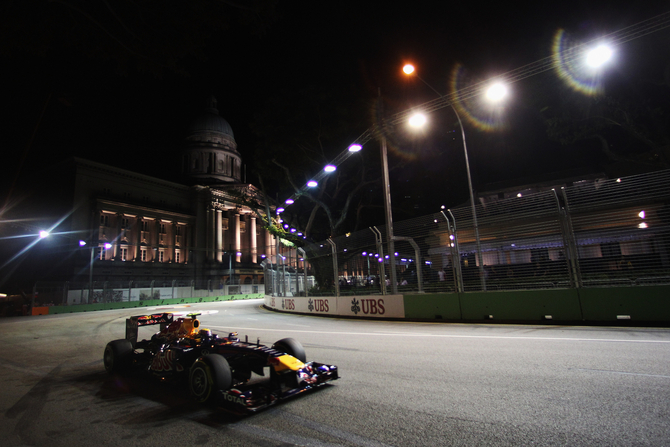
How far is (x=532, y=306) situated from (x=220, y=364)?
9.28 m

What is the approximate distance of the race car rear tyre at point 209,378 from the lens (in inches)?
146

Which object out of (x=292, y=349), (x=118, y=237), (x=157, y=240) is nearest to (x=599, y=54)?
(x=292, y=349)

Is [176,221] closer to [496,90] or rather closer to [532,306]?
[496,90]

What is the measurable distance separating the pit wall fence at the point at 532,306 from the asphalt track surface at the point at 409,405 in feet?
8.58

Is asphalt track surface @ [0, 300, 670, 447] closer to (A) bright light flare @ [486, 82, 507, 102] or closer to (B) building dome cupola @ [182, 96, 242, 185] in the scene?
(A) bright light flare @ [486, 82, 507, 102]

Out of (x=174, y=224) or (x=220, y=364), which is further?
(x=174, y=224)

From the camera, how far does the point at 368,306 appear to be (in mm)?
14117

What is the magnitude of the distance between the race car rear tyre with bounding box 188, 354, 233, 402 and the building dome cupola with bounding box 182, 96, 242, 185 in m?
75.2

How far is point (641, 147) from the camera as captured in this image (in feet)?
69.1

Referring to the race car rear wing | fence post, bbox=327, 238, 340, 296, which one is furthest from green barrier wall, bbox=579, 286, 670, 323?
the race car rear wing

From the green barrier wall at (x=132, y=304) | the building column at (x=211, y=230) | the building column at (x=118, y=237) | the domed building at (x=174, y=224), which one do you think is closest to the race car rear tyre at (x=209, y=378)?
the green barrier wall at (x=132, y=304)

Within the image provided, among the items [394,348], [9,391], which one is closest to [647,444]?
[394,348]

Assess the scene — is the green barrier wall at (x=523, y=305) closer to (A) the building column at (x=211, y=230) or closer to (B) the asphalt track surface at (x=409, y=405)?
(B) the asphalt track surface at (x=409, y=405)

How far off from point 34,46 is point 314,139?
17142mm
